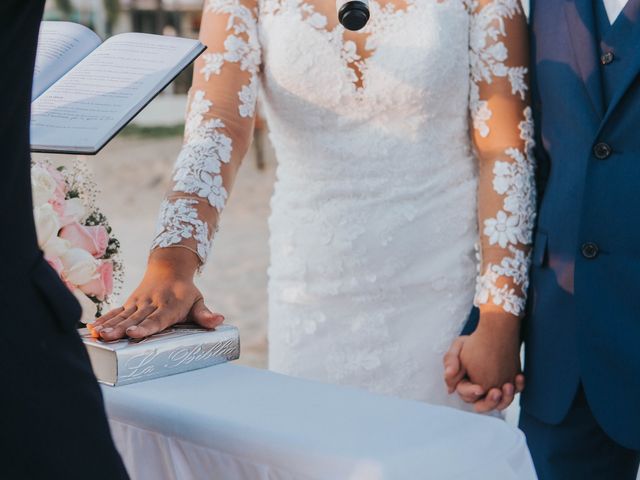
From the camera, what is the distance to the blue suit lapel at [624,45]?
5.89ft

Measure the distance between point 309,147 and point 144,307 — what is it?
81 centimetres

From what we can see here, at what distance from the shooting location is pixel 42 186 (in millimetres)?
1521

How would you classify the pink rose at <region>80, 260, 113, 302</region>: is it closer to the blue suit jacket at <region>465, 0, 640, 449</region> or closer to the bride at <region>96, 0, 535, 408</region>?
the bride at <region>96, 0, 535, 408</region>

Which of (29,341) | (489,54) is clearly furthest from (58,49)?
(489,54)

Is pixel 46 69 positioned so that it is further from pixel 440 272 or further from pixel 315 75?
pixel 440 272

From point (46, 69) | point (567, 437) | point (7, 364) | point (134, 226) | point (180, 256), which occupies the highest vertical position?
point (46, 69)

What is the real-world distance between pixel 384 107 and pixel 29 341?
135 cm

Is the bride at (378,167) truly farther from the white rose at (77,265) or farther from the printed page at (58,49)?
the printed page at (58,49)

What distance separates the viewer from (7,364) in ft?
2.72

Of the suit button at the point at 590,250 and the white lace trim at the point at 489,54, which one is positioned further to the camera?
the white lace trim at the point at 489,54

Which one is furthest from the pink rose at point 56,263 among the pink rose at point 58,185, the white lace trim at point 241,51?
the white lace trim at point 241,51

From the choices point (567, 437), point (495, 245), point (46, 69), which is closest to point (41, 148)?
point (46, 69)

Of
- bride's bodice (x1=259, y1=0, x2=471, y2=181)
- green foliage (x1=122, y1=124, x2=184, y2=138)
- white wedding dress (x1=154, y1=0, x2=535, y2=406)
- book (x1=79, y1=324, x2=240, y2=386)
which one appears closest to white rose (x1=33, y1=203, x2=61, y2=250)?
book (x1=79, y1=324, x2=240, y2=386)

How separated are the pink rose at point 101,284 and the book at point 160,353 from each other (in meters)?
0.27
